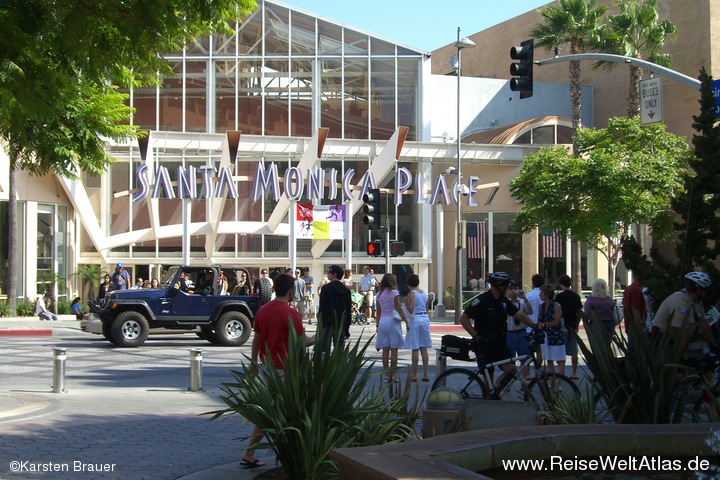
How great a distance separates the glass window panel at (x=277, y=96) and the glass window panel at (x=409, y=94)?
4838mm

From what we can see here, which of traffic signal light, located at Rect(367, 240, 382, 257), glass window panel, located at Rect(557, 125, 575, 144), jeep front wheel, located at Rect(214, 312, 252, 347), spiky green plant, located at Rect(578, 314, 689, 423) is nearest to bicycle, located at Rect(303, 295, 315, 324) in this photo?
traffic signal light, located at Rect(367, 240, 382, 257)

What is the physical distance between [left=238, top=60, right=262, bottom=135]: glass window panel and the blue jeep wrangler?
52.8ft

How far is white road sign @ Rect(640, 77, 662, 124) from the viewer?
1542cm

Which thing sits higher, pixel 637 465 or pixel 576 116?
pixel 576 116

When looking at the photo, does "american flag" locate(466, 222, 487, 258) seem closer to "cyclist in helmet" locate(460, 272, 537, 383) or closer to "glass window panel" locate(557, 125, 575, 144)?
"glass window panel" locate(557, 125, 575, 144)

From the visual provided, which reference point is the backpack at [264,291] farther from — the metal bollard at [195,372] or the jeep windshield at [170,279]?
the metal bollard at [195,372]

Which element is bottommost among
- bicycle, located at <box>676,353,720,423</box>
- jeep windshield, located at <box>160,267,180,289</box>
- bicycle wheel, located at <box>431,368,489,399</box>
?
bicycle wheel, located at <box>431,368,489,399</box>

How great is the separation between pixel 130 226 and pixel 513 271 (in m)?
17.5

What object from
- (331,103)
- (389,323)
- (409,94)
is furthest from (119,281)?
(409,94)

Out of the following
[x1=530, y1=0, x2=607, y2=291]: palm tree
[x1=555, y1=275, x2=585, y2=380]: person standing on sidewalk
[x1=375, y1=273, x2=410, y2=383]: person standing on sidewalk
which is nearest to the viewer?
[x1=555, y1=275, x2=585, y2=380]: person standing on sidewalk

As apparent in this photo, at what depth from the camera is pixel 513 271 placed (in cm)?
4109

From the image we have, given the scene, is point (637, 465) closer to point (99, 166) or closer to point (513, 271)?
point (99, 166)

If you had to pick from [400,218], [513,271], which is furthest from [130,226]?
[513,271]

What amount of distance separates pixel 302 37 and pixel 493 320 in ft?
92.7
